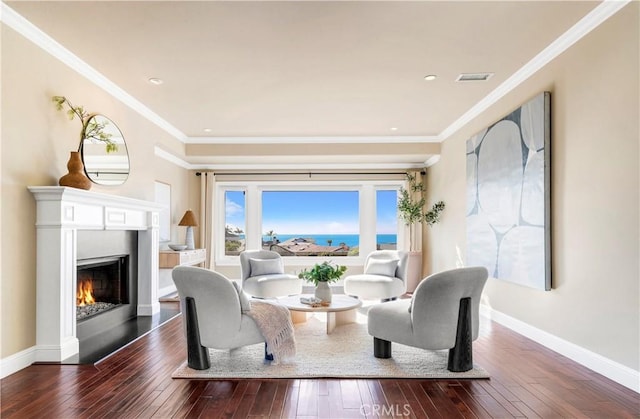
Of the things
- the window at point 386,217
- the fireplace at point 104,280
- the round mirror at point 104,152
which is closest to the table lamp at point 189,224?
the fireplace at point 104,280

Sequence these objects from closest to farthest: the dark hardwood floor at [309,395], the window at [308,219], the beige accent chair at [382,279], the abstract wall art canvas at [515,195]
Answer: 1. the dark hardwood floor at [309,395]
2. the abstract wall art canvas at [515,195]
3. the beige accent chair at [382,279]
4. the window at [308,219]

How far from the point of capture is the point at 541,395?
2.61 m

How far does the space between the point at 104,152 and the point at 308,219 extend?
4785 millimetres

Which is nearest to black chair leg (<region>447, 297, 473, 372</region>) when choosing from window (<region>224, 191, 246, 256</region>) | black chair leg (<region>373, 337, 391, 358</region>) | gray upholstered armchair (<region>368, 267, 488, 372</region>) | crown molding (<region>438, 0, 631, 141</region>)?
gray upholstered armchair (<region>368, 267, 488, 372</region>)

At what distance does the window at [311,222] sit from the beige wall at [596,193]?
455 centimetres

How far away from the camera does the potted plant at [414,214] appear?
6.93 meters

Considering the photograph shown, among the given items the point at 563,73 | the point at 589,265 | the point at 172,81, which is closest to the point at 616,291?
the point at 589,265

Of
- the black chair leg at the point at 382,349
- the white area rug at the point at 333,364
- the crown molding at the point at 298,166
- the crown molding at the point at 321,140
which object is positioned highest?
the crown molding at the point at 321,140

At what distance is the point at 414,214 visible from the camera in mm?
7273

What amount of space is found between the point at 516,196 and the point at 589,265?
112 cm

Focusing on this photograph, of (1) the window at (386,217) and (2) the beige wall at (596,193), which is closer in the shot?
(2) the beige wall at (596,193)

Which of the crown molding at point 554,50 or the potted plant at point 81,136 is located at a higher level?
the crown molding at point 554,50

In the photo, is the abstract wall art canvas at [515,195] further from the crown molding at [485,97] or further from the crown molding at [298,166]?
the crown molding at [298,166]

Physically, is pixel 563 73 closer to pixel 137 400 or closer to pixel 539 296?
pixel 539 296
